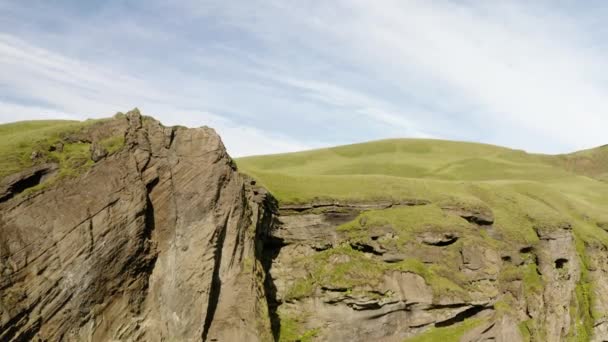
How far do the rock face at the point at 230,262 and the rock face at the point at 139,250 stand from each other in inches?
2.8

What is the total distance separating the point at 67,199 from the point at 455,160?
104 metres

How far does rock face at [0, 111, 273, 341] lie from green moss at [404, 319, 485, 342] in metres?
12.9

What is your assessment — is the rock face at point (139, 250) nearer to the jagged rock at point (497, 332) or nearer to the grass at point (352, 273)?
the grass at point (352, 273)

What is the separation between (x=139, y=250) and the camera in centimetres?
3164

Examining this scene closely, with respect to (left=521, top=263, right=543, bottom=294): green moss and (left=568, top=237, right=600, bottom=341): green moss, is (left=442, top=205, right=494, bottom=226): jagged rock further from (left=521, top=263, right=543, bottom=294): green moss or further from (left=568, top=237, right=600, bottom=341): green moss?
(left=568, top=237, right=600, bottom=341): green moss

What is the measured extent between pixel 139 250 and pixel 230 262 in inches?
255

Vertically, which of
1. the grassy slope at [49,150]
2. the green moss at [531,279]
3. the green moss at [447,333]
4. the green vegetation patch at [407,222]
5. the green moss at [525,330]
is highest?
the grassy slope at [49,150]

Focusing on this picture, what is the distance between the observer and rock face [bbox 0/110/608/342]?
93.7 feet

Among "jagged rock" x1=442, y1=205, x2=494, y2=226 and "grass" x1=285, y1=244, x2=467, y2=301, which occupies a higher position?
"jagged rock" x1=442, y1=205, x2=494, y2=226

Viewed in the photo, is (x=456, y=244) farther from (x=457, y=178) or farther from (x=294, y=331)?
(x=457, y=178)

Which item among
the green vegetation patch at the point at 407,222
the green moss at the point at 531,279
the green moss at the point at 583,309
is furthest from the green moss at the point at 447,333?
the green moss at the point at 583,309

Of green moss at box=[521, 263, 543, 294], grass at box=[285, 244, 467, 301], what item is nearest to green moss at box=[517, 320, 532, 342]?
green moss at box=[521, 263, 543, 294]

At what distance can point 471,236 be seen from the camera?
151ft

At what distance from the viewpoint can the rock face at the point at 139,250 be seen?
1091 inches
